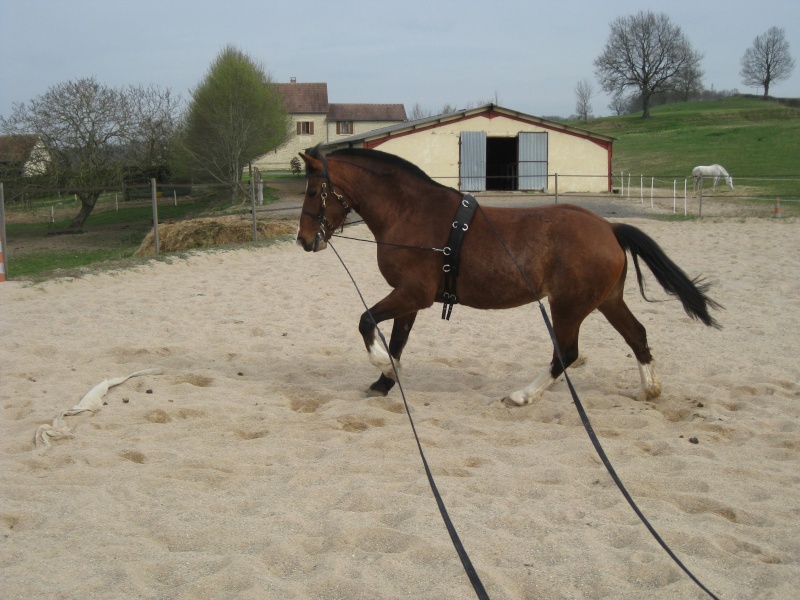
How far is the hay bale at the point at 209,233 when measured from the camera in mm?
15523

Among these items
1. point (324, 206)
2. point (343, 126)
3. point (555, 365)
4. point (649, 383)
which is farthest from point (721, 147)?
point (324, 206)

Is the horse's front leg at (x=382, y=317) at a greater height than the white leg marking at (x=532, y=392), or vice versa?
the horse's front leg at (x=382, y=317)

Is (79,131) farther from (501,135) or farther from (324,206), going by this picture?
(324,206)

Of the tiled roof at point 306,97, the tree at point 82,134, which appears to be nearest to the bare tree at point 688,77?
the tiled roof at point 306,97

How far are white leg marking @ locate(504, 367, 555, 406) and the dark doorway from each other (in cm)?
2671

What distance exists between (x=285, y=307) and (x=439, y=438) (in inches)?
180

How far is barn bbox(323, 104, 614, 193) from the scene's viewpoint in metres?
27.8

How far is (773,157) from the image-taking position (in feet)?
120

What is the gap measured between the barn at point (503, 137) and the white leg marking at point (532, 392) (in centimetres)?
2260

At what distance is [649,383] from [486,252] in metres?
1.66

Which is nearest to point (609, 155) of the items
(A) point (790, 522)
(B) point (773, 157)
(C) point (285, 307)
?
(B) point (773, 157)

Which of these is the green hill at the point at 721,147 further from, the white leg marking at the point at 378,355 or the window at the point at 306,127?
the window at the point at 306,127

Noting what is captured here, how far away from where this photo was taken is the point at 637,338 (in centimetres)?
596

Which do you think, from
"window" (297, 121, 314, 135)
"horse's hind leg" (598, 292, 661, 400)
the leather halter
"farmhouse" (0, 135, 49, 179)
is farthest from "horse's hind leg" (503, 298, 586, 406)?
"window" (297, 121, 314, 135)
